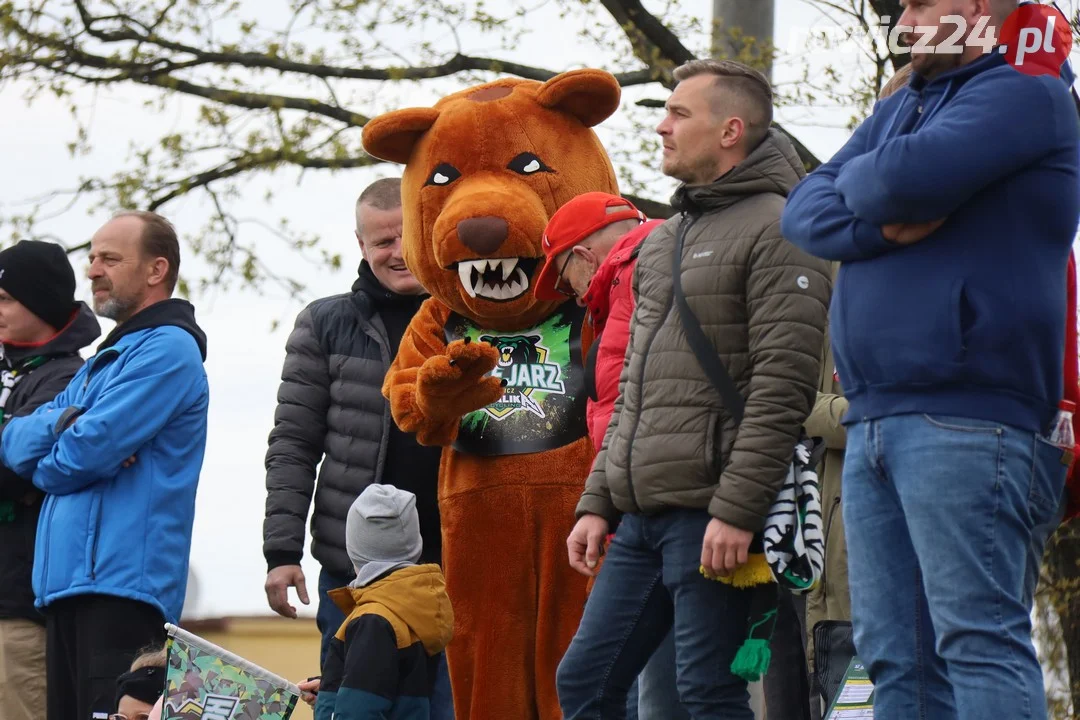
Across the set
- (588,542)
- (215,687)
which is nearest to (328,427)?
(215,687)

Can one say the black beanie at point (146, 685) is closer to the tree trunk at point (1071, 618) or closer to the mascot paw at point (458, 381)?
the mascot paw at point (458, 381)

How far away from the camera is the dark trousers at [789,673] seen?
557 centimetres

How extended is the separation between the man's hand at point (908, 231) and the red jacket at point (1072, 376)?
344 millimetres

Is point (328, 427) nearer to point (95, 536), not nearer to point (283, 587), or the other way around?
point (283, 587)

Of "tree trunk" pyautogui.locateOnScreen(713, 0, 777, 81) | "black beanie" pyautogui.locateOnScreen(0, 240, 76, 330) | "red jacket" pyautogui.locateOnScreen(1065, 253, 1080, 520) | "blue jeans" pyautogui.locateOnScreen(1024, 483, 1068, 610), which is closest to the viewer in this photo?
"blue jeans" pyautogui.locateOnScreen(1024, 483, 1068, 610)

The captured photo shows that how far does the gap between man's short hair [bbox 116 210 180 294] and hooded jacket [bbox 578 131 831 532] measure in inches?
105

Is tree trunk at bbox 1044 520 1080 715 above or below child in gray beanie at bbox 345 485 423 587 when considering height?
below

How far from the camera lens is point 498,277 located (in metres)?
5.64

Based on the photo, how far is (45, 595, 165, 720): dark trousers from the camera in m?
5.53

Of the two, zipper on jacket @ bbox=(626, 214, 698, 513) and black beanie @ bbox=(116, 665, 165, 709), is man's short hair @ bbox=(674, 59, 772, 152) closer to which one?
zipper on jacket @ bbox=(626, 214, 698, 513)

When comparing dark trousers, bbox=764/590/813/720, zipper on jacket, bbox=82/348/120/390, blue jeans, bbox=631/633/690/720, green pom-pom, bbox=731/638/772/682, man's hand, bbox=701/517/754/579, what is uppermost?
zipper on jacket, bbox=82/348/120/390

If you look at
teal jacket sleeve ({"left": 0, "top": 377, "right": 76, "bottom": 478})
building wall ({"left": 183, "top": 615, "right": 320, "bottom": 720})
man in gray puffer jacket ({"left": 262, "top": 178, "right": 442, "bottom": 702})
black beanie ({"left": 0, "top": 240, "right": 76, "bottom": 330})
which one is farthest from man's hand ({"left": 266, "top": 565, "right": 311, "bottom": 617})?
building wall ({"left": 183, "top": 615, "right": 320, "bottom": 720})

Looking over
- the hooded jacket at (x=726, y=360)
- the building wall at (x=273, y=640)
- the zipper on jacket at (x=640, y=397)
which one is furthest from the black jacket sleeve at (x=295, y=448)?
the building wall at (x=273, y=640)

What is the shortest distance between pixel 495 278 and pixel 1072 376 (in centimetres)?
249
